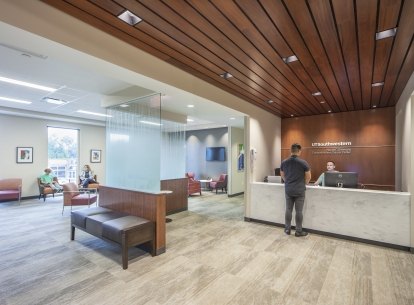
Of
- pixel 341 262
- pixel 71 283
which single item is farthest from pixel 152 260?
pixel 341 262

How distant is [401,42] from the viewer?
2.69 meters

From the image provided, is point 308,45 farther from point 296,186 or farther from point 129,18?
point 296,186

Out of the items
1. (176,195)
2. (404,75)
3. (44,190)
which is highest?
(404,75)

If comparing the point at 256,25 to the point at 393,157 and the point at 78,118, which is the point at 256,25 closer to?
the point at 393,157

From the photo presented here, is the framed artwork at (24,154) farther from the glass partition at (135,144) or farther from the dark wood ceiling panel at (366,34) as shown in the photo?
the dark wood ceiling panel at (366,34)

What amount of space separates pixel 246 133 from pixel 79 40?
3.98m

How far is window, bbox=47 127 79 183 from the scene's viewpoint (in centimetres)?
889

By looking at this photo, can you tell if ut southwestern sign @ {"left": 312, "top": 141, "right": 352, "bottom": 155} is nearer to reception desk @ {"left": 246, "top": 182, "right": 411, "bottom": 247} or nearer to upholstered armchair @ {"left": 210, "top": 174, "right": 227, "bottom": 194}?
reception desk @ {"left": 246, "top": 182, "right": 411, "bottom": 247}

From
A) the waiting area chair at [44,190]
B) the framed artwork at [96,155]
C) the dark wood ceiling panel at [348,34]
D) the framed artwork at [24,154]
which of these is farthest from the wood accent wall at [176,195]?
the framed artwork at [24,154]

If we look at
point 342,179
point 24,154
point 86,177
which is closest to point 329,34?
point 342,179

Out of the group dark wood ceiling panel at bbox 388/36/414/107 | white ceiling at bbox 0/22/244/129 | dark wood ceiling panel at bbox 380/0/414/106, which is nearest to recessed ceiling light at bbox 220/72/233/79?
white ceiling at bbox 0/22/244/129

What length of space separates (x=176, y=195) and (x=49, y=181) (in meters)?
5.21

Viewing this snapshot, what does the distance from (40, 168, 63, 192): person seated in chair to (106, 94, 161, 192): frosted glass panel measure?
4.78 m

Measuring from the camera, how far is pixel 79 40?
2.33m
